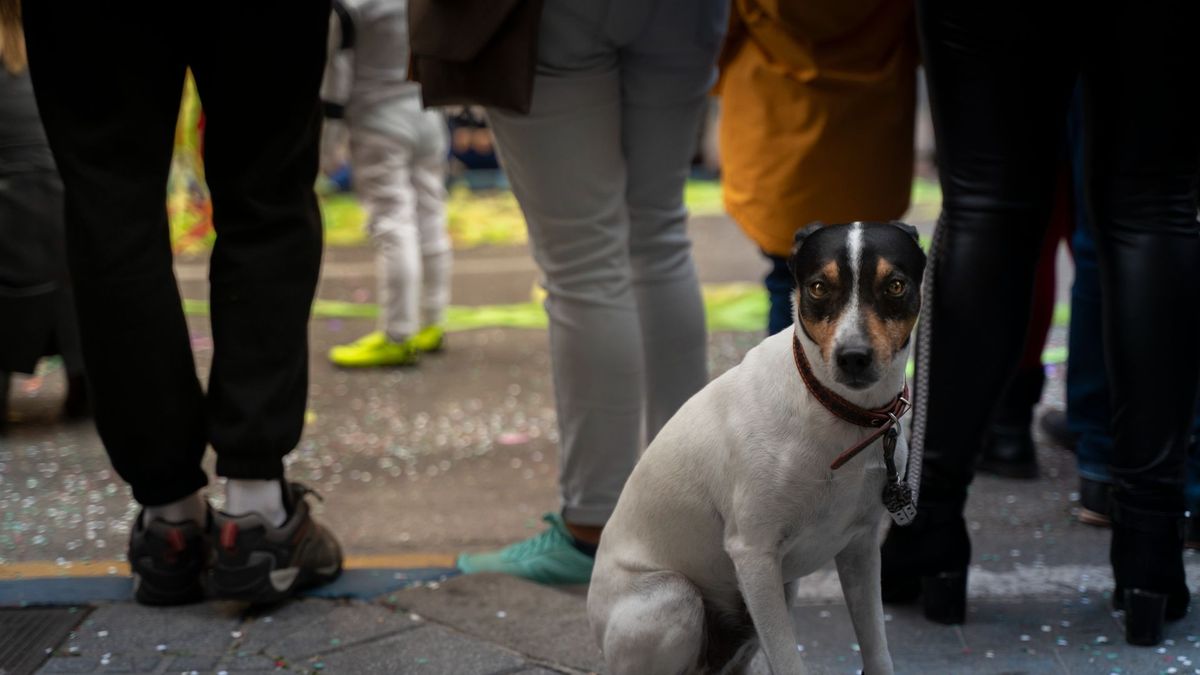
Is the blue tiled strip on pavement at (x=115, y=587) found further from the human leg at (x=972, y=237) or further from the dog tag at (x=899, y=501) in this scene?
the dog tag at (x=899, y=501)

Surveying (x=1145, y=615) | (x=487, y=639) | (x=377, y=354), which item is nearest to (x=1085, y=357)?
(x=1145, y=615)

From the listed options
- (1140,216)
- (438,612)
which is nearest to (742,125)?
(1140,216)

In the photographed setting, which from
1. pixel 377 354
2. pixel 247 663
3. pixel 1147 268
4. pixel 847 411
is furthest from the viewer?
pixel 377 354

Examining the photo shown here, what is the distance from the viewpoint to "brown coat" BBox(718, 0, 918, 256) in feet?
9.54

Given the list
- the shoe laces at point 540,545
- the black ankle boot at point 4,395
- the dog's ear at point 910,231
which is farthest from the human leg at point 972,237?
the black ankle boot at point 4,395

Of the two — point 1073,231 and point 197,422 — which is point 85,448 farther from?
point 1073,231

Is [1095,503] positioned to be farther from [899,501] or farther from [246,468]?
[246,468]

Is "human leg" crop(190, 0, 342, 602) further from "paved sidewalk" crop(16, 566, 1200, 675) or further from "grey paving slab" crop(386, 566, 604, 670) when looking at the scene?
"grey paving slab" crop(386, 566, 604, 670)

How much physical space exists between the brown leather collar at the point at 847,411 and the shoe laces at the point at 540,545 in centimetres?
108

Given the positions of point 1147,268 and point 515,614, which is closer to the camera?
point 1147,268

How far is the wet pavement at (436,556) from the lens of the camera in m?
2.42

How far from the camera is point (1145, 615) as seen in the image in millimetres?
2365

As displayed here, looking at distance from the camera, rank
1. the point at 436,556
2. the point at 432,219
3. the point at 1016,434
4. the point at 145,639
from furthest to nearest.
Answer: the point at 432,219
the point at 1016,434
the point at 436,556
the point at 145,639

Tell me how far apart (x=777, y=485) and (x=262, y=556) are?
3.86 feet
